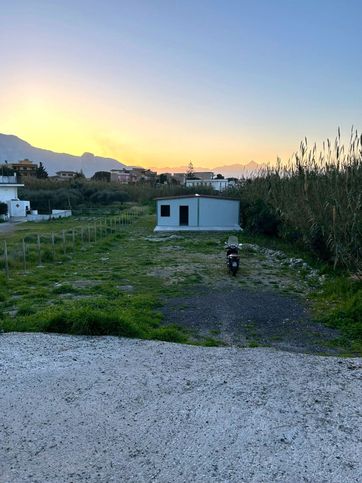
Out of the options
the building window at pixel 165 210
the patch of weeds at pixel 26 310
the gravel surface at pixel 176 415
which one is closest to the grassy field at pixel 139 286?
the patch of weeds at pixel 26 310

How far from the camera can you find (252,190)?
23.0 meters

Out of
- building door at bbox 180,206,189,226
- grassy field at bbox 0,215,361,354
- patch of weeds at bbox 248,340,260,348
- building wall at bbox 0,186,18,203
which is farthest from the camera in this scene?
building wall at bbox 0,186,18,203

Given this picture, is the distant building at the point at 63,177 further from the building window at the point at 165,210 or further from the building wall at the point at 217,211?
the building wall at the point at 217,211

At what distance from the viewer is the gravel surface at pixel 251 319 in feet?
19.2

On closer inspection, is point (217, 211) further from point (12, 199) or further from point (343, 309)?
point (12, 199)

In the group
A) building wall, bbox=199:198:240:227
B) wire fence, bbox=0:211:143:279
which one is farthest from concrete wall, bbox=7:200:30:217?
wire fence, bbox=0:211:143:279

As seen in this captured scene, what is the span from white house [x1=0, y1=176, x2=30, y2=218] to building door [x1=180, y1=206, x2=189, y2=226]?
1694cm

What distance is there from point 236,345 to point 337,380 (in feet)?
5.74

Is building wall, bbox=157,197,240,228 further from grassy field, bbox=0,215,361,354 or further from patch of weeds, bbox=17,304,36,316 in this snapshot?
patch of weeds, bbox=17,304,36,316

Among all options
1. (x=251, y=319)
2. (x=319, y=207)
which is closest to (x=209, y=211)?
(x=319, y=207)

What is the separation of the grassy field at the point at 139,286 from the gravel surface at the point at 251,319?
0.21 meters

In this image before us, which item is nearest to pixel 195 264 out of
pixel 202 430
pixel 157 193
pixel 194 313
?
pixel 194 313

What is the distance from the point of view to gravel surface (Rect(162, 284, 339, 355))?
5840 millimetres

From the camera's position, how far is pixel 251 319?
274 inches
